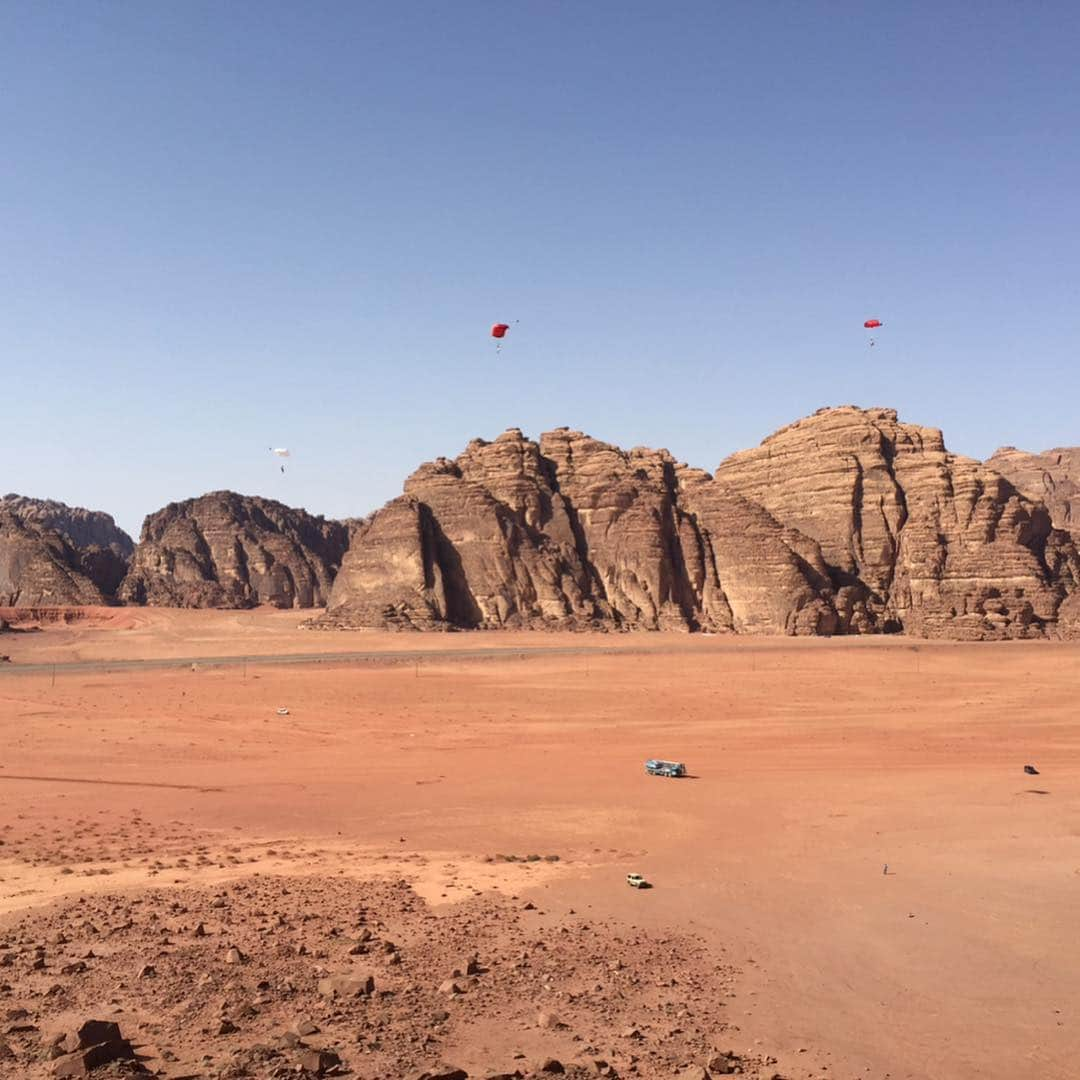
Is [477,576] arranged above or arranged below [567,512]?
below

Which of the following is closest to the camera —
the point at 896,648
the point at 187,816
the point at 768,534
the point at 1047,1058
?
the point at 1047,1058

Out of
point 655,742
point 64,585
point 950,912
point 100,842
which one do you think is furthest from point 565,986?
point 64,585

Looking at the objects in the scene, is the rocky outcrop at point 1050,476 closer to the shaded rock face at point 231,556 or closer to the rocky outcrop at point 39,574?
the shaded rock face at point 231,556

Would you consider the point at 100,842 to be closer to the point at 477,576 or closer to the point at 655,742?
the point at 655,742

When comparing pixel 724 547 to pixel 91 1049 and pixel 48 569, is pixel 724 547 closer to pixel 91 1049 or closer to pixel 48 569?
pixel 48 569

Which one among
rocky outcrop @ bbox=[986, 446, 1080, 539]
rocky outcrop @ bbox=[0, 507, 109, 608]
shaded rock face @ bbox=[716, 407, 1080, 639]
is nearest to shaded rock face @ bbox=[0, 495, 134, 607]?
rocky outcrop @ bbox=[0, 507, 109, 608]

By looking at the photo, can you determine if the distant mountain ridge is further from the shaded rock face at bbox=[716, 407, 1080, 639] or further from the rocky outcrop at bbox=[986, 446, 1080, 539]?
the rocky outcrop at bbox=[986, 446, 1080, 539]
